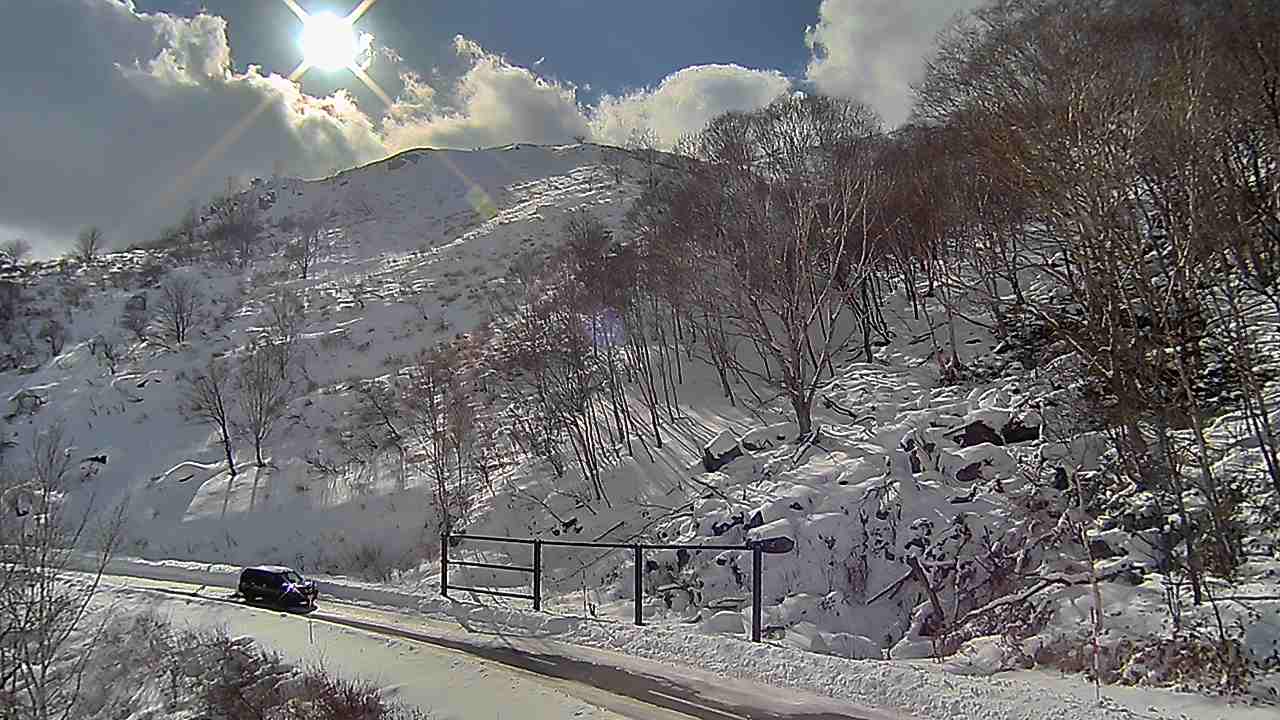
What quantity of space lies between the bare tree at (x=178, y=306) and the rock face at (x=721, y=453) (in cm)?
4193

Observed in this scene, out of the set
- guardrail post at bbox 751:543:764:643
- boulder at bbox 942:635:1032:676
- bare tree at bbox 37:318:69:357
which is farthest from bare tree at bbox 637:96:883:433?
bare tree at bbox 37:318:69:357

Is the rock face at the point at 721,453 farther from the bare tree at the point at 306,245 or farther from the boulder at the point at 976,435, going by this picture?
the bare tree at the point at 306,245

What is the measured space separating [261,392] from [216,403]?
2311 mm

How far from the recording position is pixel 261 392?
34188 mm

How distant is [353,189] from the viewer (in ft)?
282

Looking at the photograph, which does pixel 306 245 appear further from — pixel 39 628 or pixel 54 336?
pixel 39 628

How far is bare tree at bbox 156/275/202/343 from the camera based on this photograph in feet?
163

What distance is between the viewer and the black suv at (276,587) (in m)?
16.3

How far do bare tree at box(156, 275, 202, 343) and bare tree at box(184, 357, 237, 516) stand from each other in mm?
7487

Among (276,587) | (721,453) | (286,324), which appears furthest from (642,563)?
(286,324)

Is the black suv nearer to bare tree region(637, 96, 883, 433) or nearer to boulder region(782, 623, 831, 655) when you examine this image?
boulder region(782, 623, 831, 655)

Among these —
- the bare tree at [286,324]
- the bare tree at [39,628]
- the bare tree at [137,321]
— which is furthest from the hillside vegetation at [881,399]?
the bare tree at [39,628]

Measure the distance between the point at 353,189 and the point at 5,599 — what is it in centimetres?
7768

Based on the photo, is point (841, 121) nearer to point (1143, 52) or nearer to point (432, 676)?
point (1143, 52)
